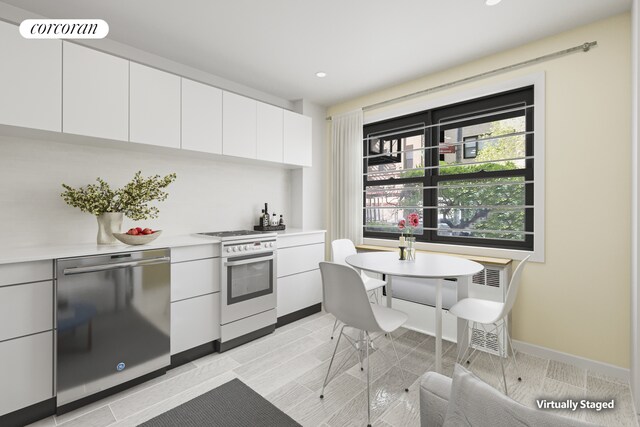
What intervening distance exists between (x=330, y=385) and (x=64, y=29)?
3.32 meters

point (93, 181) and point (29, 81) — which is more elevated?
point (29, 81)

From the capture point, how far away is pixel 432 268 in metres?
2.18

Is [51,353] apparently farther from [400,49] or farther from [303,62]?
[400,49]

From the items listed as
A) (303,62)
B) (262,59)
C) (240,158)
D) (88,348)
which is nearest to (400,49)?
(303,62)

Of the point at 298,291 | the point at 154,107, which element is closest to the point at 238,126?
the point at 154,107

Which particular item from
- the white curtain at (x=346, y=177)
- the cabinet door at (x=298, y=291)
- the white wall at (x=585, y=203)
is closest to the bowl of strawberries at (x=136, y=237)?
the cabinet door at (x=298, y=291)

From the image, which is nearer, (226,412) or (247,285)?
(226,412)

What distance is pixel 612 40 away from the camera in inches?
89.4

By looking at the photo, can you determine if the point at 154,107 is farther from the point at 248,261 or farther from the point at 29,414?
the point at 29,414

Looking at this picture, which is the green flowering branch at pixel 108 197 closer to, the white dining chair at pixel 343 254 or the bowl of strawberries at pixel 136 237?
the bowl of strawberries at pixel 136 237

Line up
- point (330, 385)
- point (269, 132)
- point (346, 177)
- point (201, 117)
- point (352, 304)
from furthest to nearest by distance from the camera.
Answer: point (346, 177) < point (269, 132) < point (201, 117) < point (330, 385) < point (352, 304)

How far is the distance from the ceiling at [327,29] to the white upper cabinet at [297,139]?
574 millimetres

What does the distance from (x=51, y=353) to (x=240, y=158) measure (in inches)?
85.4

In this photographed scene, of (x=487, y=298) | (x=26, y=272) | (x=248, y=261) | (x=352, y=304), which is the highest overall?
(x=26, y=272)
